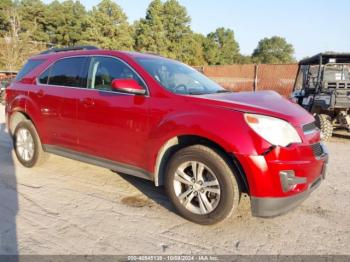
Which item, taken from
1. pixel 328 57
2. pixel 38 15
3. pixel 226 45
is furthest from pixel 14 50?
pixel 226 45

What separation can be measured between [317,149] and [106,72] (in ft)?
8.50

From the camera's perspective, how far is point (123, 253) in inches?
115

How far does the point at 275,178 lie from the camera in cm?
306

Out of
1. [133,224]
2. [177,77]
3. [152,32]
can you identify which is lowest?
[133,224]

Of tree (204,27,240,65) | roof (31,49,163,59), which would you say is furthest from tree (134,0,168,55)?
roof (31,49,163,59)

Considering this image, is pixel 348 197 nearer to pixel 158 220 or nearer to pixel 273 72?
pixel 158 220

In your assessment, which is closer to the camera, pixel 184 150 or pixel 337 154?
pixel 184 150

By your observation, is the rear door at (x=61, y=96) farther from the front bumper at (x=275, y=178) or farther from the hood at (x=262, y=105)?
the front bumper at (x=275, y=178)

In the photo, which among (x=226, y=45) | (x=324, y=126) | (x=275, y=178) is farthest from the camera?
(x=226, y=45)

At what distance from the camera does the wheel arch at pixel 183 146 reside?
3227mm

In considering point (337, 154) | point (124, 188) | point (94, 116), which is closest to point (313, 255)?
point (124, 188)

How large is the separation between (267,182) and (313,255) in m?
0.71

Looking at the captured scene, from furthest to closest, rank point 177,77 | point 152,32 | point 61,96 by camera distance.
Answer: point 152,32 → point 61,96 → point 177,77

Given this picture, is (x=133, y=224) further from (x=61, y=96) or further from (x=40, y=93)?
(x=40, y=93)
